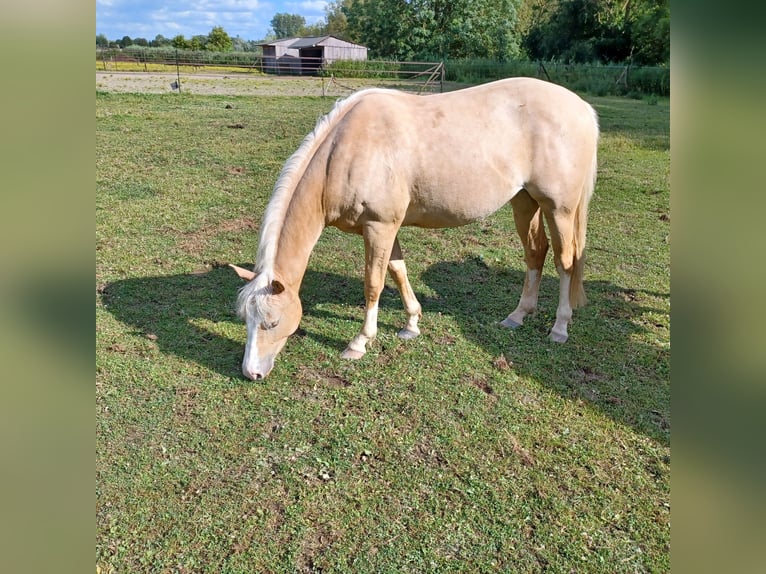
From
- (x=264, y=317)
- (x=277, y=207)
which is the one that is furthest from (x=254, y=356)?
(x=277, y=207)

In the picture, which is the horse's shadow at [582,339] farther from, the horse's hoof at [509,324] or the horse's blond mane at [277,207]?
the horse's blond mane at [277,207]

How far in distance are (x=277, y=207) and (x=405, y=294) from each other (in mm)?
1401

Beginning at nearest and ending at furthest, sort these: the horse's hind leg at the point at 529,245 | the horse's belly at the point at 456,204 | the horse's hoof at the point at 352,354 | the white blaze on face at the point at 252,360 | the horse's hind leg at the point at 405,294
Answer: the white blaze on face at the point at 252,360, the horse's belly at the point at 456,204, the horse's hoof at the point at 352,354, the horse's hind leg at the point at 405,294, the horse's hind leg at the point at 529,245

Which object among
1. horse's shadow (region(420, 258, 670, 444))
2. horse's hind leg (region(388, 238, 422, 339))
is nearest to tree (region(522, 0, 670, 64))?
horse's shadow (region(420, 258, 670, 444))

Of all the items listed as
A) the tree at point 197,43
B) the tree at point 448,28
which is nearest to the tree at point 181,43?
the tree at point 197,43

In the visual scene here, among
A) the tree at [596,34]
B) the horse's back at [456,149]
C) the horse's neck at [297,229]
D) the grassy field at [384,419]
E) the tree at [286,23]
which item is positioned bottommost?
the grassy field at [384,419]

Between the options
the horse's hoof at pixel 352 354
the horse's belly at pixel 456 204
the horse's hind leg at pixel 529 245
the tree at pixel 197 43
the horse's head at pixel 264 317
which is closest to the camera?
the horse's head at pixel 264 317

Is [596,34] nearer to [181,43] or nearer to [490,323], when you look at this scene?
[490,323]

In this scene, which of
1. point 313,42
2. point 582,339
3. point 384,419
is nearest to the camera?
point 384,419

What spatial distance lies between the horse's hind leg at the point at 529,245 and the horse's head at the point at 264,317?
2102 millimetres

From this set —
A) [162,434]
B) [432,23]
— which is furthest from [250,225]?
[432,23]

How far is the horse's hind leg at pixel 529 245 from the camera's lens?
4.85 m

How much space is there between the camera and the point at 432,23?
1725 inches

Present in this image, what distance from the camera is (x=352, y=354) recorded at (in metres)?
4.41
